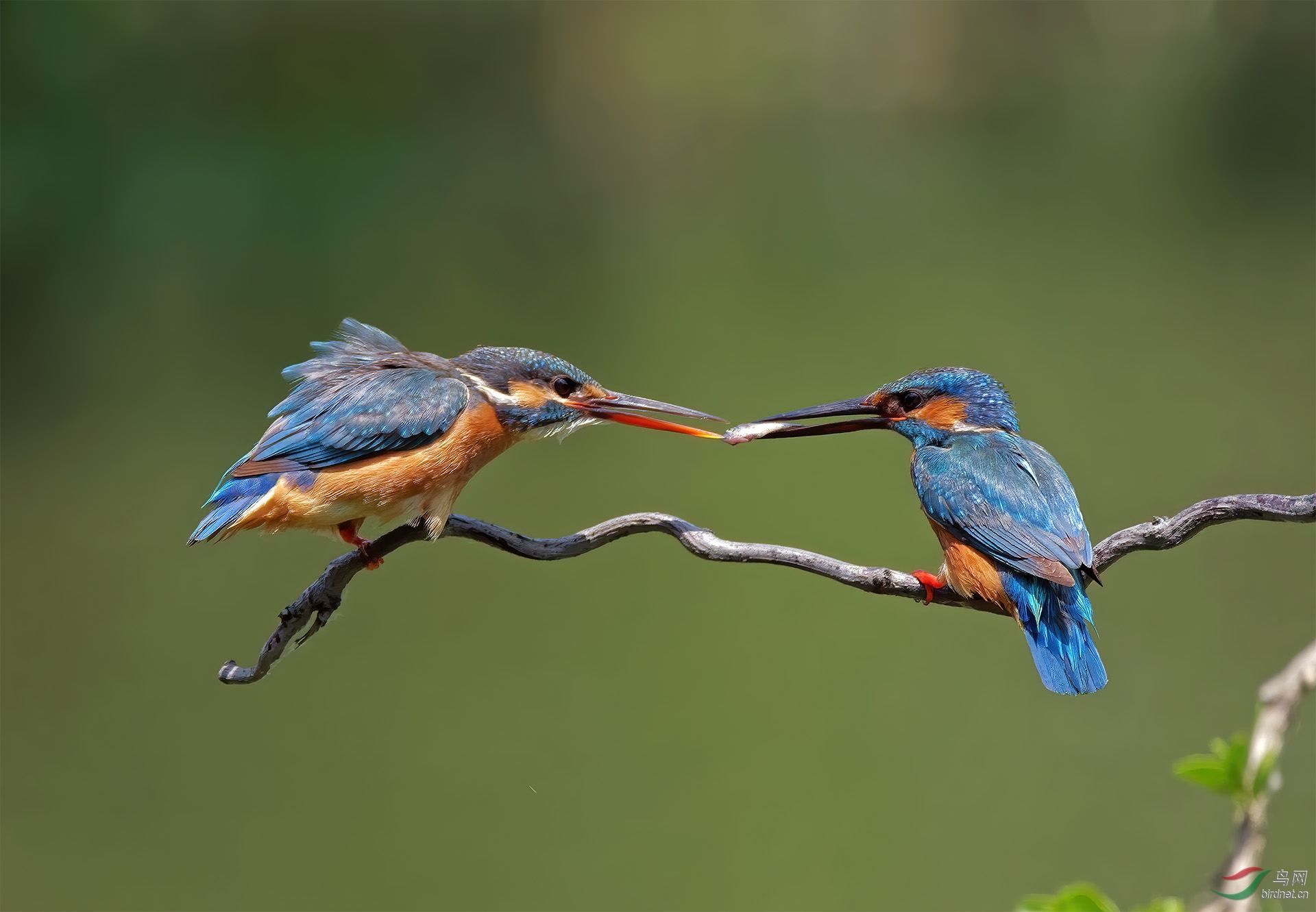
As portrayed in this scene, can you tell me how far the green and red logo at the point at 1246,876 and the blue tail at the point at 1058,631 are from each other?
2.77 feet

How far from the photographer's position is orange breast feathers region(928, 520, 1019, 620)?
219 cm

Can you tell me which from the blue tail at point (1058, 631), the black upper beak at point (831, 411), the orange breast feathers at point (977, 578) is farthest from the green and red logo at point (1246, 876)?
the black upper beak at point (831, 411)

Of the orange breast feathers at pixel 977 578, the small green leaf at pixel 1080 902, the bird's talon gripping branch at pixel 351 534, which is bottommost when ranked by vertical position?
the small green leaf at pixel 1080 902

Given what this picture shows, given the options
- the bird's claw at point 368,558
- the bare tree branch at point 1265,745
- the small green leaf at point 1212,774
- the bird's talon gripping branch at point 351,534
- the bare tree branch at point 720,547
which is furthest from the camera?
the bird's talon gripping branch at point 351,534

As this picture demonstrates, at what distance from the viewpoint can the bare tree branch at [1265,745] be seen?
0.82 meters

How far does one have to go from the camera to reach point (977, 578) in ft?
7.23

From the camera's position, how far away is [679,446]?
695cm

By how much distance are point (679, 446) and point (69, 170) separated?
4.52 m

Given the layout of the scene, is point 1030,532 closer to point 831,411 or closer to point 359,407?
point 831,411

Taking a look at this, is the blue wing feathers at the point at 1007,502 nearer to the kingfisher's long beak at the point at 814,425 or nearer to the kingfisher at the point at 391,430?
the kingfisher's long beak at the point at 814,425

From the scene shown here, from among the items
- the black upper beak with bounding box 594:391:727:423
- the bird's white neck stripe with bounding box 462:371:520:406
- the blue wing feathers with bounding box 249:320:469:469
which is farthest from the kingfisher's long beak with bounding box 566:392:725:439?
the blue wing feathers with bounding box 249:320:469:469

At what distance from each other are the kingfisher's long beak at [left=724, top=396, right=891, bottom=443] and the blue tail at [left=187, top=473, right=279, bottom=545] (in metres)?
0.90

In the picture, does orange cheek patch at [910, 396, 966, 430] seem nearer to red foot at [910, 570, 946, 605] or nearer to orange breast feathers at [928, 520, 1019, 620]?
orange breast feathers at [928, 520, 1019, 620]

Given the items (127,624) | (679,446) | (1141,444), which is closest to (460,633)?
(127,624)
